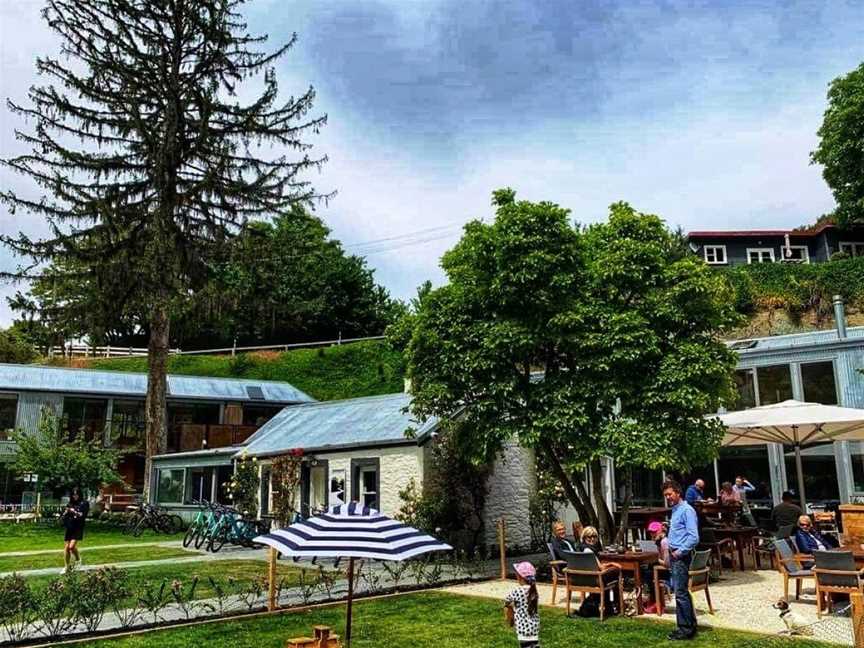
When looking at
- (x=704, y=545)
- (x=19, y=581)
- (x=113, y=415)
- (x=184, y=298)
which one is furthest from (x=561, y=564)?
(x=113, y=415)

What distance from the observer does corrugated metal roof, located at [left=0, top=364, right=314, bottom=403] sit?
102 ft

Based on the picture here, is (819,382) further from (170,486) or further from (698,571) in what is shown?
(170,486)

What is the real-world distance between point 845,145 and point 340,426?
29413 mm

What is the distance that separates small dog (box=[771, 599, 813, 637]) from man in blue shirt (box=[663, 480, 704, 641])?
3.40ft

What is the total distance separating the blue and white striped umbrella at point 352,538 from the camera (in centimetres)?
638

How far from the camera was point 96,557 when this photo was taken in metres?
16.7

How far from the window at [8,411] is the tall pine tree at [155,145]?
823cm

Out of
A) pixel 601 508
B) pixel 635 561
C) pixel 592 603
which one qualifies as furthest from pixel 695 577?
pixel 601 508

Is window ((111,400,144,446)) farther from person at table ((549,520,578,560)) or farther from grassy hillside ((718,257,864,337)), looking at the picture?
grassy hillside ((718,257,864,337))

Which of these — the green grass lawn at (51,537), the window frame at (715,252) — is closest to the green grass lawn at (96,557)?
the green grass lawn at (51,537)

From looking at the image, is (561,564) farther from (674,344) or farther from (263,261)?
(263,261)

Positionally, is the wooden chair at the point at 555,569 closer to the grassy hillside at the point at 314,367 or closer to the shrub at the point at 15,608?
the shrub at the point at 15,608

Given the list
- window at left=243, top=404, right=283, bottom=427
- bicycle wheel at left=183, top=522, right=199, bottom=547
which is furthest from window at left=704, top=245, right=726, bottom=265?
bicycle wheel at left=183, top=522, right=199, bottom=547

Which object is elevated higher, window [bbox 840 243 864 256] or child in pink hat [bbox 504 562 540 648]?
window [bbox 840 243 864 256]
